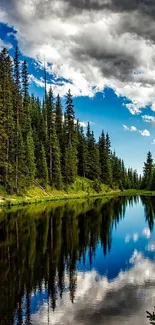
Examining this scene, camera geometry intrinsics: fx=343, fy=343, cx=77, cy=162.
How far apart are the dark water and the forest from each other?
85.1 ft

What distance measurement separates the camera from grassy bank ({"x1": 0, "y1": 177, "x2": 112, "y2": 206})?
49.6 m

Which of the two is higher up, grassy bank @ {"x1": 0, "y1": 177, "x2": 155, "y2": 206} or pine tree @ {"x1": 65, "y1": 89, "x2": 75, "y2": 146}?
pine tree @ {"x1": 65, "y1": 89, "x2": 75, "y2": 146}

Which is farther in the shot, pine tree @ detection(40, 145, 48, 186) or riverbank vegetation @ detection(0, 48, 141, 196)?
pine tree @ detection(40, 145, 48, 186)

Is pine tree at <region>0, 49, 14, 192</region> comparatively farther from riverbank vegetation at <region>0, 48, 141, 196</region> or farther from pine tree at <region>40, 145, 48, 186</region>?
pine tree at <region>40, 145, 48, 186</region>

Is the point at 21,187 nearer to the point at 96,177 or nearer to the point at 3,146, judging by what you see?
the point at 3,146

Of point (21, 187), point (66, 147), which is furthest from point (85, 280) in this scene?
point (66, 147)

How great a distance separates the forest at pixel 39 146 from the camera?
54438 millimetres

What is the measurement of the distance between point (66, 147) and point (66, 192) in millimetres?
15546

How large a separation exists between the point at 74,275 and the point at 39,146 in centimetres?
5591

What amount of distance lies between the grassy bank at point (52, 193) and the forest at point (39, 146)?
3.99 ft

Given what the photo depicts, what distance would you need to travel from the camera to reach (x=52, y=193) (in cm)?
6725

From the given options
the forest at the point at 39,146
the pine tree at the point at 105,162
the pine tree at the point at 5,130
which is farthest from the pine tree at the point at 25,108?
the pine tree at the point at 105,162

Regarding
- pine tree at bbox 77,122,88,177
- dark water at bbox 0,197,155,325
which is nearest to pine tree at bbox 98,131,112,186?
pine tree at bbox 77,122,88,177

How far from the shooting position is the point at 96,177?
9538 centimetres
